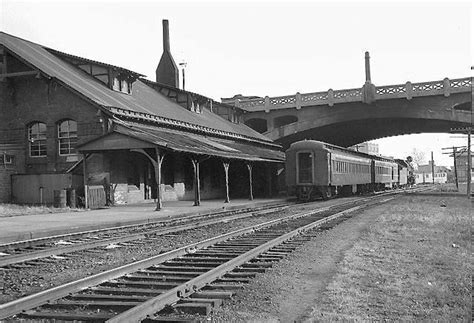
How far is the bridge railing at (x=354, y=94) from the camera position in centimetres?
4450

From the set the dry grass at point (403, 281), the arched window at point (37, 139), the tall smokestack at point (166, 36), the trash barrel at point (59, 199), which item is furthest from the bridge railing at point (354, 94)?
the dry grass at point (403, 281)

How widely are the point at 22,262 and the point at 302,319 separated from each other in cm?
557

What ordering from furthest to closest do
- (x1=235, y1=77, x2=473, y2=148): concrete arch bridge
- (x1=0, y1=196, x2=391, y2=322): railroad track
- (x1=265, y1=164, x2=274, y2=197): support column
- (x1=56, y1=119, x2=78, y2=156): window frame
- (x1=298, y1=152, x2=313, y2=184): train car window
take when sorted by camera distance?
1. (x1=235, y1=77, x2=473, y2=148): concrete arch bridge
2. (x1=265, y1=164, x2=274, y2=197): support column
3. (x1=298, y1=152, x2=313, y2=184): train car window
4. (x1=56, y1=119, x2=78, y2=156): window frame
5. (x1=0, y1=196, x2=391, y2=322): railroad track

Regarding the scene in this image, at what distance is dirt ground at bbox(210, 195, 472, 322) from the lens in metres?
5.33

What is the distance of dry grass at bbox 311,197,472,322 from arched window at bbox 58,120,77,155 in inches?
753

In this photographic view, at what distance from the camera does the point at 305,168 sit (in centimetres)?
3092

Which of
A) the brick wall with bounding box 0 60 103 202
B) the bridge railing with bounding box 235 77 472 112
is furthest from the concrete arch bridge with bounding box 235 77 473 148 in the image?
the brick wall with bounding box 0 60 103 202

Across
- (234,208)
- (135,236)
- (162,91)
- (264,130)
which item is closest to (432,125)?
(264,130)

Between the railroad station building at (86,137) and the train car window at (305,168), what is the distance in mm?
2844

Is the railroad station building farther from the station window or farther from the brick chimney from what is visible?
the brick chimney

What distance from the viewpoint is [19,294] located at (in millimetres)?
6320

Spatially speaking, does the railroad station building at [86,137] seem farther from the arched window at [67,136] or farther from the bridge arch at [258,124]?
the bridge arch at [258,124]

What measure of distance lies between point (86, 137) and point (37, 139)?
3694 mm

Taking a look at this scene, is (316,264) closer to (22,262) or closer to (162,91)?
(22,262)
